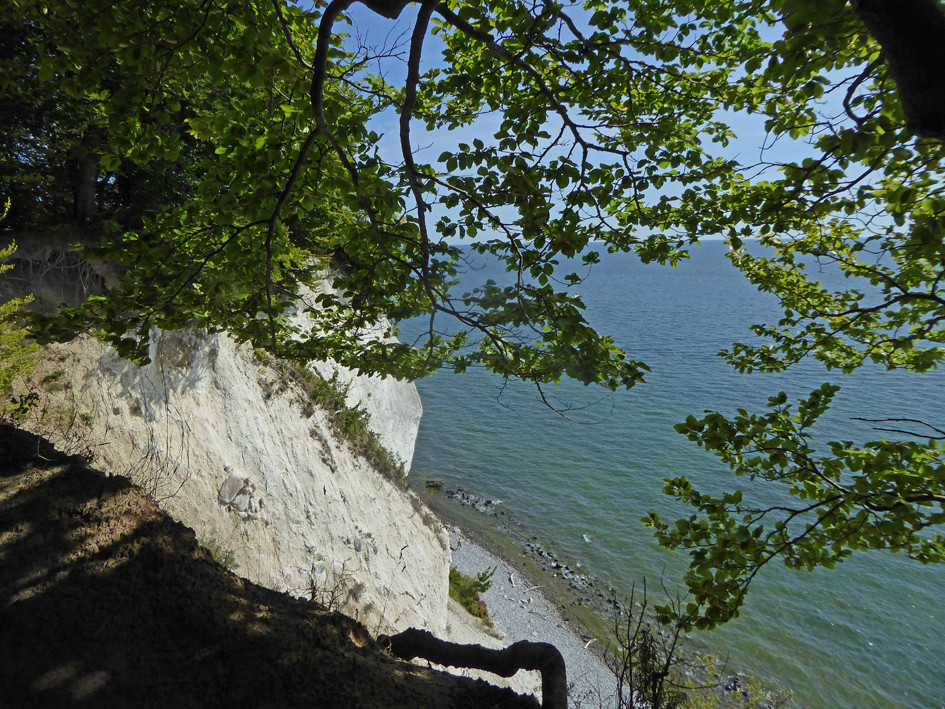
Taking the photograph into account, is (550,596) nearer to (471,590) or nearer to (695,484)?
(471,590)

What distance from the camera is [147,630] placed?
3.53 metres

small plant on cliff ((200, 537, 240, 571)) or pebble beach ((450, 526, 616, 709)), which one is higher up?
small plant on cliff ((200, 537, 240, 571))

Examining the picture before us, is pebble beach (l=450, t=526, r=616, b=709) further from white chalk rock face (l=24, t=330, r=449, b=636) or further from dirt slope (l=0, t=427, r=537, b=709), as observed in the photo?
dirt slope (l=0, t=427, r=537, b=709)

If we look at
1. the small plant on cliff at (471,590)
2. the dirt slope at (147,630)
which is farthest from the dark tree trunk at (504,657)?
the small plant on cliff at (471,590)

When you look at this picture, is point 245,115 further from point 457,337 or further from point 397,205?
point 457,337

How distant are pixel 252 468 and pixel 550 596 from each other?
529 inches

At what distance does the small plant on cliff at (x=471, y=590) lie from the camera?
16578 millimetres

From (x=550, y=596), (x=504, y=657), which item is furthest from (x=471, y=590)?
(x=504, y=657)

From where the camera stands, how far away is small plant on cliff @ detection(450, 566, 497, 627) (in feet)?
54.4

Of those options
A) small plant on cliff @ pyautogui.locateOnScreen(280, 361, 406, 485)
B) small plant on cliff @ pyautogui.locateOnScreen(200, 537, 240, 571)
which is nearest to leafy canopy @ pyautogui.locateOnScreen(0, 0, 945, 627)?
small plant on cliff @ pyautogui.locateOnScreen(200, 537, 240, 571)

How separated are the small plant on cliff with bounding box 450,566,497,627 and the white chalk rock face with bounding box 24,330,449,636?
8.92 ft

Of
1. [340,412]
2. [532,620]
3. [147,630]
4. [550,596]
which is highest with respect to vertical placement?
[147,630]

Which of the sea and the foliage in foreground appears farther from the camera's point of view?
the sea

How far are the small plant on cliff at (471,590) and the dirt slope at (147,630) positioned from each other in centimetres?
1339
